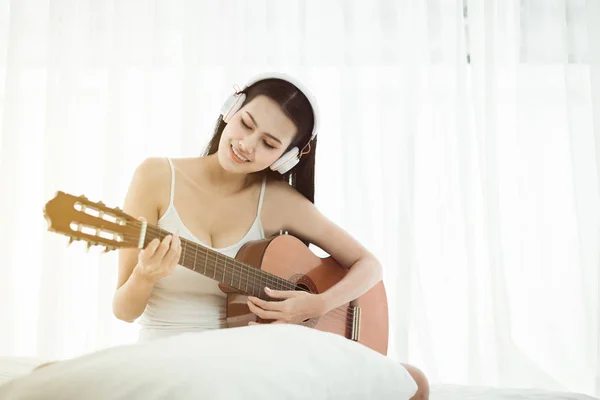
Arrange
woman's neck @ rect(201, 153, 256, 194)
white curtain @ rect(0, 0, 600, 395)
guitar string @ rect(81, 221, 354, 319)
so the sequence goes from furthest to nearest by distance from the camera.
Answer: white curtain @ rect(0, 0, 600, 395)
woman's neck @ rect(201, 153, 256, 194)
guitar string @ rect(81, 221, 354, 319)

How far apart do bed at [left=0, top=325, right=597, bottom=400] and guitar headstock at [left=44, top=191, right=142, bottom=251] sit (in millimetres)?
408

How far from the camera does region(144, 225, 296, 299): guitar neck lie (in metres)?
1.27

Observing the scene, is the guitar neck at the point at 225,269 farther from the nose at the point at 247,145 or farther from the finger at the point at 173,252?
the nose at the point at 247,145

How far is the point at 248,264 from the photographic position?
150 centimetres

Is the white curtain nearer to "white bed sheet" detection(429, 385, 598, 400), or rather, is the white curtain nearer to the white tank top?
"white bed sheet" detection(429, 385, 598, 400)

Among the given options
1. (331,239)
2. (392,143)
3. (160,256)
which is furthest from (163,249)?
(392,143)

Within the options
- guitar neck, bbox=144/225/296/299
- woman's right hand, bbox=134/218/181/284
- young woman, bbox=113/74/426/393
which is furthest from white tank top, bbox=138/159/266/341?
woman's right hand, bbox=134/218/181/284

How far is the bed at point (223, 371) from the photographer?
553 mm

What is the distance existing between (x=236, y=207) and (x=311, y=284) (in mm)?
295

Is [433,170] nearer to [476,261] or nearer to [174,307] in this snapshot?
[476,261]

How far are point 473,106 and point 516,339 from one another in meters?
0.96

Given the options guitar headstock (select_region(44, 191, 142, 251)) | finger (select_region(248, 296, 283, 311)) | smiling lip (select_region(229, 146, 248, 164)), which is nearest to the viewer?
guitar headstock (select_region(44, 191, 142, 251))

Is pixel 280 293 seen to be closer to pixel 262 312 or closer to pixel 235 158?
pixel 262 312

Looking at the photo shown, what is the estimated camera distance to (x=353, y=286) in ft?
5.58
